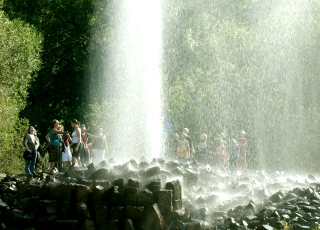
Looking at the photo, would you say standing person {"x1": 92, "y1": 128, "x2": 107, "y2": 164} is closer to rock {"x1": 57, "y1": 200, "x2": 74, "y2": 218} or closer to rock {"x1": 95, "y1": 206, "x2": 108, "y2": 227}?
rock {"x1": 57, "y1": 200, "x2": 74, "y2": 218}

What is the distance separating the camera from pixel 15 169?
2114 cm

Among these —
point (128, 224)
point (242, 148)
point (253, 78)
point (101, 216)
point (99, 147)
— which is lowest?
point (128, 224)

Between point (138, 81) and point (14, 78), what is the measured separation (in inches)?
273

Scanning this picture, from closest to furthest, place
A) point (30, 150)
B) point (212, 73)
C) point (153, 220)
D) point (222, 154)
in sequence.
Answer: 1. point (153, 220)
2. point (30, 150)
3. point (222, 154)
4. point (212, 73)

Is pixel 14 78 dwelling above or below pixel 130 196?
above

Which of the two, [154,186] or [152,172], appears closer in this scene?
[154,186]

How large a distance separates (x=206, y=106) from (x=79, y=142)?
1397cm

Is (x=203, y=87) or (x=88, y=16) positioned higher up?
(x=88, y=16)

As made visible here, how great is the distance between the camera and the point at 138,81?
23094 mm

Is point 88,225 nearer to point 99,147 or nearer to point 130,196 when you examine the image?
point 130,196

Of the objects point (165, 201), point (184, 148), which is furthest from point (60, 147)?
point (165, 201)

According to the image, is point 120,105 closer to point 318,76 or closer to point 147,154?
point 147,154

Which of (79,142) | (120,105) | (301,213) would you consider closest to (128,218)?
(301,213)

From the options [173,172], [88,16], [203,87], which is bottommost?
[173,172]
